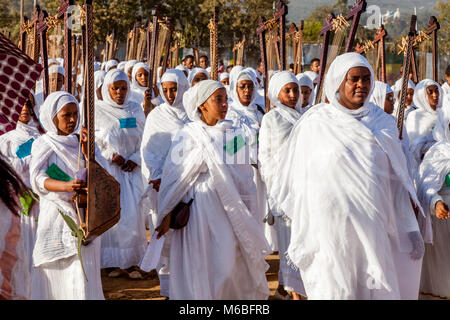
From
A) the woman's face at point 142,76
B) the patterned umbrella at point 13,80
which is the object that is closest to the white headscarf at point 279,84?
the woman's face at point 142,76

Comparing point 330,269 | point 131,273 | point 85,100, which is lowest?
point 131,273

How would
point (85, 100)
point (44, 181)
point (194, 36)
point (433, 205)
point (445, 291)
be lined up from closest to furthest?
1. point (85, 100)
2. point (44, 181)
3. point (433, 205)
4. point (445, 291)
5. point (194, 36)

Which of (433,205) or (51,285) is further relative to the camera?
(433,205)

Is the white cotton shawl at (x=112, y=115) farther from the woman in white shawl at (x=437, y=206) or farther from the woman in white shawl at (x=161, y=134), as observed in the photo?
the woman in white shawl at (x=437, y=206)

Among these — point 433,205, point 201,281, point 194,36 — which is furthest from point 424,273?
point 194,36

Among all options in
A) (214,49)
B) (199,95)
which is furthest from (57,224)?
Result: (214,49)

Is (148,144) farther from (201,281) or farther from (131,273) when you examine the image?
(201,281)

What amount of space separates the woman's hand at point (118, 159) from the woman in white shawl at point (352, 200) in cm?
309

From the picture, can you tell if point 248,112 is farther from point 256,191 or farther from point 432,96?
point 256,191

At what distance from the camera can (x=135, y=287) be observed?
6.50 meters

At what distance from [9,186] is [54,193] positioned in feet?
8.38

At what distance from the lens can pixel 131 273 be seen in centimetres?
683

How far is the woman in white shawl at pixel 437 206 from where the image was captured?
5180 millimetres

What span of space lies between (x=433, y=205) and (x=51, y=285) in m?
2.88
